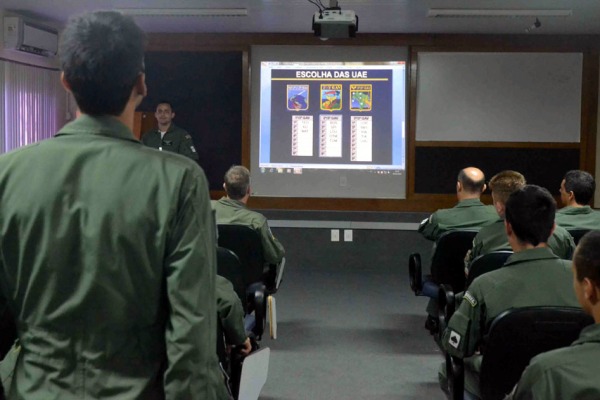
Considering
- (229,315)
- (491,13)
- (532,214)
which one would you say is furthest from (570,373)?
(491,13)

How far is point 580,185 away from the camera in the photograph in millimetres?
3918

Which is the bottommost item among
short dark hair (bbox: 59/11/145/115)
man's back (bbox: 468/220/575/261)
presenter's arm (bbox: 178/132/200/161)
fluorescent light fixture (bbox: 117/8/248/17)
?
man's back (bbox: 468/220/575/261)

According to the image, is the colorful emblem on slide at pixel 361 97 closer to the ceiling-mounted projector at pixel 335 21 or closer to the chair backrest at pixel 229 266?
the ceiling-mounted projector at pixel 335 21

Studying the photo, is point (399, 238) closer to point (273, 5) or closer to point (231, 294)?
point (273, 5)

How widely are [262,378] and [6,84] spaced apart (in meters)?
4.74

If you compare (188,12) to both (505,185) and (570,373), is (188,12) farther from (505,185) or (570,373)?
(570,373)

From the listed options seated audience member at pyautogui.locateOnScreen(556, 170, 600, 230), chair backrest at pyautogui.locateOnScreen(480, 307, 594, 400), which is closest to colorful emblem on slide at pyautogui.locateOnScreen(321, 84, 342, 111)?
seated audience member at pyautogui.locateOnScreen(556, 170, 600, 230)

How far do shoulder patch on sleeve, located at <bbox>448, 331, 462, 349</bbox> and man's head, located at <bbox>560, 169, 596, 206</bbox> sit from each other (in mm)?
1934

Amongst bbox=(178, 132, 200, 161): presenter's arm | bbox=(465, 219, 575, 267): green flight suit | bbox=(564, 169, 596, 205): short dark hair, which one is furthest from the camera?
bbox=(178, 132, 200, 161): presenter's arm

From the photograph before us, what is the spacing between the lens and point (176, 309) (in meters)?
1.22

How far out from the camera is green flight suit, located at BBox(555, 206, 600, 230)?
156 inches

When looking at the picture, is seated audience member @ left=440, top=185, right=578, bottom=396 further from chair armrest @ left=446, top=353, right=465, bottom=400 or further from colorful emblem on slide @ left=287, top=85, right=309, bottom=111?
colorful emblem on slide @ left=287, top=85, right=309, bottom=111

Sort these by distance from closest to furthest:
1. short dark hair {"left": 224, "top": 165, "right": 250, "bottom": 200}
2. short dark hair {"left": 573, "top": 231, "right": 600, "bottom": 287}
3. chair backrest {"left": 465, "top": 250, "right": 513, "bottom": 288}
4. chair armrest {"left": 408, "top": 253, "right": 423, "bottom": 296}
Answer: short dark hair {"left": 573, "top": 231, "right": 600, "bottom": 287} < chair backrest {"left": 465, "top": 250, "right": 513, "bottom": 288} < short dark hair {"left": 224, "top": 165, "right": 250, "bottom": 200} < chair armrest {"left": 408, "top": 253, "right": 423, "bottom": 296}

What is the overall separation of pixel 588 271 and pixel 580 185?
2.60 meters
